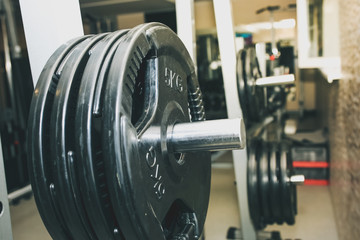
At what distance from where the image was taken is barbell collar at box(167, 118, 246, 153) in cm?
52

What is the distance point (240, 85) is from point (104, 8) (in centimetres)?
256

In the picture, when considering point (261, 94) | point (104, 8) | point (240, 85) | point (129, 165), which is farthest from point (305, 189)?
point (129, 165)

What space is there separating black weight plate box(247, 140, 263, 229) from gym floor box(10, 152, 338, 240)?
36 centimetres

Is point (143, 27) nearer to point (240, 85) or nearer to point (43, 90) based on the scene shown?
point (43, 90)

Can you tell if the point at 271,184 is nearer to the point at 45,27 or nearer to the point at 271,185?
the point at 271,185

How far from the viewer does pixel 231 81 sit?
1.72m

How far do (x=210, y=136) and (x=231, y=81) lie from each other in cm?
123

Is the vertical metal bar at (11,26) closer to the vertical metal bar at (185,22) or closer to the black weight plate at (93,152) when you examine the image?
the vertical metal bar at (185,22)

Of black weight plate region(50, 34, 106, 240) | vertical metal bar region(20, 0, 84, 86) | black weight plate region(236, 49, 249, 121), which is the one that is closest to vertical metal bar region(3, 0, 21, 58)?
black weight plate region(236, 49, 249, 121)

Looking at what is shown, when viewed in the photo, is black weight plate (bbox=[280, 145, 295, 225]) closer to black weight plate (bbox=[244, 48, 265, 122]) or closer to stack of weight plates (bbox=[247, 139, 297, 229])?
stack of weight plates (bbox=[247, 139, 297, 229])

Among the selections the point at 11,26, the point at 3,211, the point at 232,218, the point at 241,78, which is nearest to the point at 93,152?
the point at 3,211

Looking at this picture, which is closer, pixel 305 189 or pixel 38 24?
pixel 38 24

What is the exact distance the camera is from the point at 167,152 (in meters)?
0.52

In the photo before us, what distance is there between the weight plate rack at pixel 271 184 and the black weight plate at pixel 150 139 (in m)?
1.12
